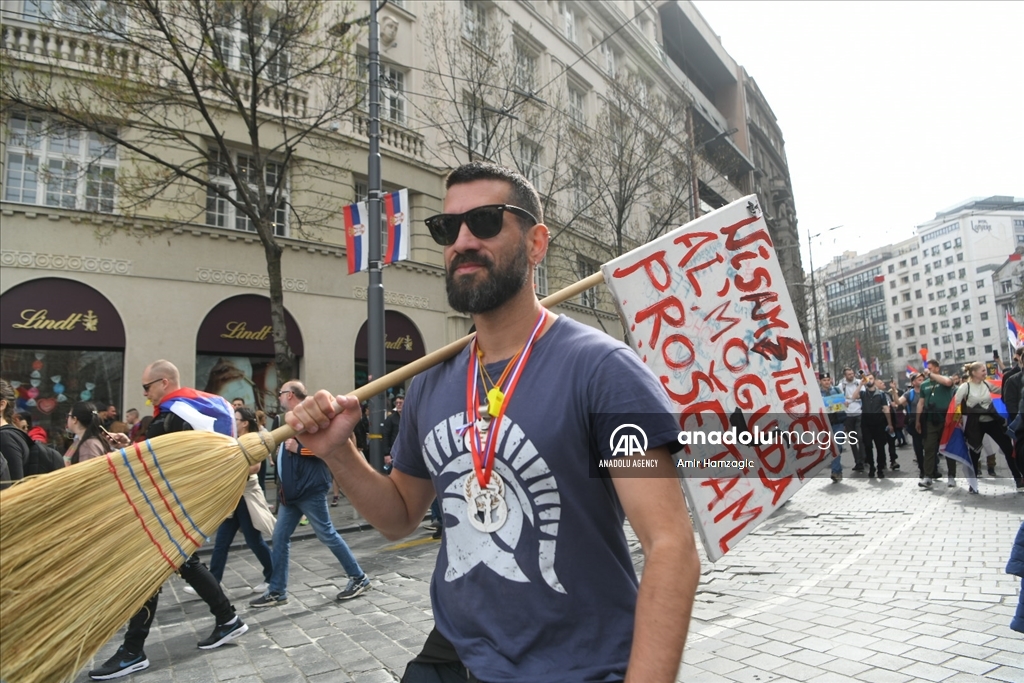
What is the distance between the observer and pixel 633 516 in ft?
4.76

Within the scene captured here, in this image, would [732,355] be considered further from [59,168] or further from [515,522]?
[59,168]

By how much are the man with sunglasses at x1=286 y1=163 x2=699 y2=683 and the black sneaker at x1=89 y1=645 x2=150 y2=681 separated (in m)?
3.54

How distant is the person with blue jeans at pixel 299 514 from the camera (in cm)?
602

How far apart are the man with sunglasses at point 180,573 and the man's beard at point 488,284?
3.36 meters

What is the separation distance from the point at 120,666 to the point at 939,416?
11502 mm

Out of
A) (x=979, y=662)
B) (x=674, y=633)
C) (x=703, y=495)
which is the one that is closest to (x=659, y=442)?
(x=674, y=633)

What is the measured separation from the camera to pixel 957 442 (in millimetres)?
10055

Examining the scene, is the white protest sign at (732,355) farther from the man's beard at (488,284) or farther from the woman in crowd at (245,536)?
the woman in crowd at (245,536)

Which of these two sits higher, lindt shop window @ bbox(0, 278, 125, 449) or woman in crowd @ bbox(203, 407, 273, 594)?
lindt shop window @ bbox(0, 278, 125, 449)

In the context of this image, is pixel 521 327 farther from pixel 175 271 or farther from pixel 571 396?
pixel 175 271

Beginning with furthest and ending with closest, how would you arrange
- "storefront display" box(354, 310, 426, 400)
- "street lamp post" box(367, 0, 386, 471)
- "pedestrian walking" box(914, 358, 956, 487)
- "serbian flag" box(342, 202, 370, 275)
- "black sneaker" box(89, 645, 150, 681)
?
"storefront display" box(354, 310, 426, 400) < "serbian flag" box(342, 202, 370, 275) < "street lamp post" box(367, 0, 386, 471) < "pedestrian walking" box(914, 358, 956, 487) < "black sneaker" box(89, 645, 150, 681)

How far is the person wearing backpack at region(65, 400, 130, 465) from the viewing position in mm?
5356

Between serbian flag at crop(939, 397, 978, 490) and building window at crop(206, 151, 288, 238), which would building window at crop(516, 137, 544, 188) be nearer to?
building window at crop(206, 151, 288, 238)

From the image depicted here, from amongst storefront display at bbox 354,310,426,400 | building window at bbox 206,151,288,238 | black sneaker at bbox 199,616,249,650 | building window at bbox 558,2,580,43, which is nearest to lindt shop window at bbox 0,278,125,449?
building window at bbox 206,151,288,238
